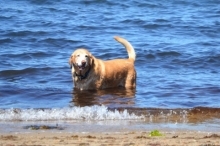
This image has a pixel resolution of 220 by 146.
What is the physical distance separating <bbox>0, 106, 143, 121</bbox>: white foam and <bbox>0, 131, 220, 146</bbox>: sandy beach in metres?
1.09

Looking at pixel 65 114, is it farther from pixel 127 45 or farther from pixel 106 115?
pixel 127 45

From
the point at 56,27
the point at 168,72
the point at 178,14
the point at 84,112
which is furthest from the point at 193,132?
the point at 178,14

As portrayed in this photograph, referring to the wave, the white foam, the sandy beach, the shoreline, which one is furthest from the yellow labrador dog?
the sandy beach

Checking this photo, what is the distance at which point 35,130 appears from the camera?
7.54 m

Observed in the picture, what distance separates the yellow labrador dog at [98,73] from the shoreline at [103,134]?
2.52m

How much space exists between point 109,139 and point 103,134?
524 millimetres

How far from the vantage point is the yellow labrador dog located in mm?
10656

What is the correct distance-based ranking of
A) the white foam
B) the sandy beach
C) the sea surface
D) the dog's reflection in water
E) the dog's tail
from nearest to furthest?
→ the sandy beach → the white foam → the sea surface → the dog's reflection in water → the dog's tail

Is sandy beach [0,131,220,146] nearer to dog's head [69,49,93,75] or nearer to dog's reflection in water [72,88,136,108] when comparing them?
dog's reflection in water [72,88,136,108]

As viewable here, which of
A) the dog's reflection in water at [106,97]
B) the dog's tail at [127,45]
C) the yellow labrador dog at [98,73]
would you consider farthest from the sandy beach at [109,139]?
the dog's tail at [127,45]

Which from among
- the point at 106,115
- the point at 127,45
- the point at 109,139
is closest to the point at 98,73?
the point at 127,45

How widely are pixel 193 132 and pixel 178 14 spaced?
13.5 meters

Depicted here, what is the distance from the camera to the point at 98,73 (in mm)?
10945

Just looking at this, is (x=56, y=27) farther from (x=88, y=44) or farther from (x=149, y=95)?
(x=149, y=95)
